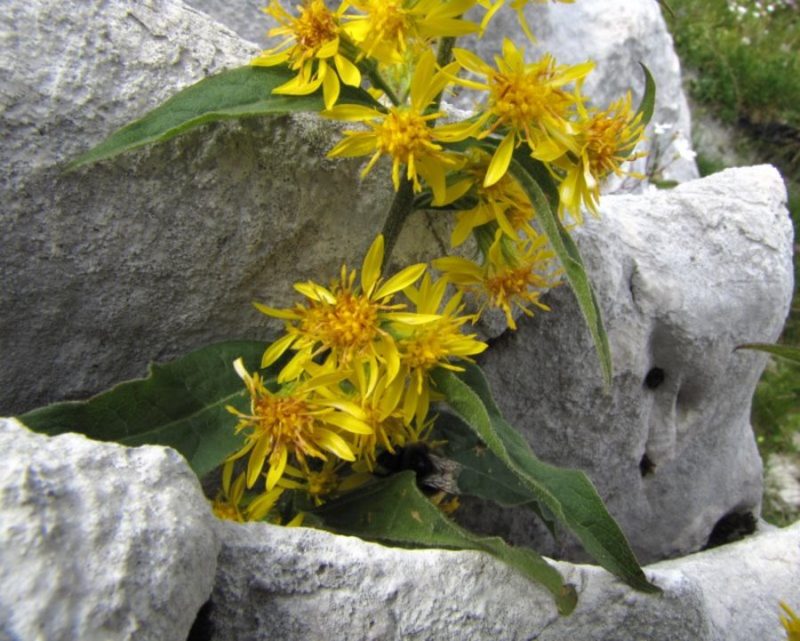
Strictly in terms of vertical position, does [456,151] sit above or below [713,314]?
above

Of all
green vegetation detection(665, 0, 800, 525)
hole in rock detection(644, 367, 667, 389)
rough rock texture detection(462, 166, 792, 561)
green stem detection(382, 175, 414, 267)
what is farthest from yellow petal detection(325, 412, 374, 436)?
green vegetation detection(665, 0, 800, 525)

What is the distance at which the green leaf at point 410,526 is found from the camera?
1.03m

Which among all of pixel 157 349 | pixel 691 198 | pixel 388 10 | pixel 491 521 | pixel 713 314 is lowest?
pixel 491 521

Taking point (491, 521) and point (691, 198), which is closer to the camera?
point (491, 521)

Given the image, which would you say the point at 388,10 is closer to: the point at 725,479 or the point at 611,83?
the point at 725,479


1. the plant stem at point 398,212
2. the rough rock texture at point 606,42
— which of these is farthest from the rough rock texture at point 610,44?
the plant stem at point 398,212

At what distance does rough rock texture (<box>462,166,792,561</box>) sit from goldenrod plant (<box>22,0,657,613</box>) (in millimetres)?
435

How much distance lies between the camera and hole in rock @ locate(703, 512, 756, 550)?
6.83ft

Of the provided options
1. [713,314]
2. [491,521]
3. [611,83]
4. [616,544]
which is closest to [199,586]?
[616,544]

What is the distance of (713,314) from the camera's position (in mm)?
1774

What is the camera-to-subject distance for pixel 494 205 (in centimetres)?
123

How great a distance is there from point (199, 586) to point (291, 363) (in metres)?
0.39

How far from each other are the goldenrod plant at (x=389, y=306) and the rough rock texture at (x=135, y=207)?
0.35ft

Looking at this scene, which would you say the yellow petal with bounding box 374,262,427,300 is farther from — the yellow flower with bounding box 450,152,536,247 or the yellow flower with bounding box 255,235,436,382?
the yellow flower with bounding box 450,152,536,247
